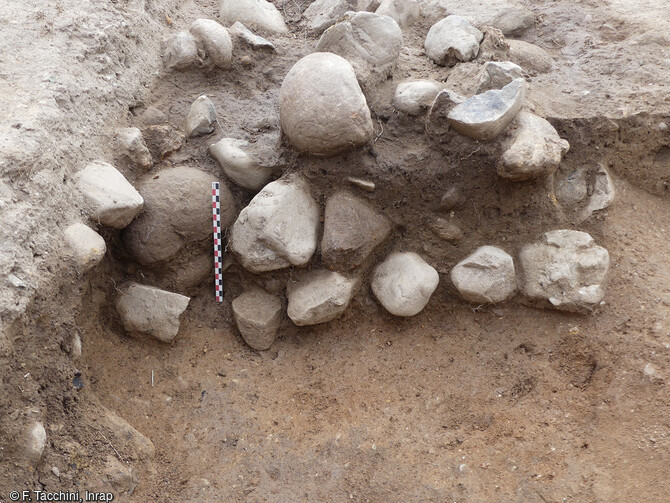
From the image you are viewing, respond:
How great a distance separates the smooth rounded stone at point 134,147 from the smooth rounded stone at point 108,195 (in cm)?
18

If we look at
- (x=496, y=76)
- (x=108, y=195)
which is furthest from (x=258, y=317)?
(x=496, y=76)

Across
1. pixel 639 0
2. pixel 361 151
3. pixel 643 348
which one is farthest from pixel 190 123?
pixel 639 0

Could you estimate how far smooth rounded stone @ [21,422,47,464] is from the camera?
2.52 metres

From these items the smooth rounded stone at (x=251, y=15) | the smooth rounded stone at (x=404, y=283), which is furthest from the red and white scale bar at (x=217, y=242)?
the smooth rounded stone at (x=251, y=15)

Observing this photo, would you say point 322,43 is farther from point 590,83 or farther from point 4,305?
point 4,305

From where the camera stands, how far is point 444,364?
11.3 feet

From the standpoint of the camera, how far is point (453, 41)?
3.84m

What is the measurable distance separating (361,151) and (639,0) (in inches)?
112

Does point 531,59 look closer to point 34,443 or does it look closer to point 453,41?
point 453,41

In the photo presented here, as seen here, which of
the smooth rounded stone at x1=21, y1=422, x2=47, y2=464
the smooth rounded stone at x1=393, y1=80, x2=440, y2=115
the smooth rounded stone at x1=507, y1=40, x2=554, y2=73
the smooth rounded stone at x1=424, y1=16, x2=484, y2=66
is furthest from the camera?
the smooth rounded stone at x1=507, y1=40, x2=554, y2=73

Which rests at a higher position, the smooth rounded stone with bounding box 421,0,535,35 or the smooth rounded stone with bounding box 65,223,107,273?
the smooth rounded stone with bounding box 421,0,535,35

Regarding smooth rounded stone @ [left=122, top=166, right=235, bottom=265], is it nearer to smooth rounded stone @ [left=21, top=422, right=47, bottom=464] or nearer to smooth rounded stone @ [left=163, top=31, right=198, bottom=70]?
smooth rounded stone @ [left=163, top=31, right=198, bottom=70]

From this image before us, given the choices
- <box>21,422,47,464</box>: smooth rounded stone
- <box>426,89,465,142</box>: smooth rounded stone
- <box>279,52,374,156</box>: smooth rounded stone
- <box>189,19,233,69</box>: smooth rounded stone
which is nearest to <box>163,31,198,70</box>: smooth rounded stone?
<box>189,19,233,69</box>: smooth rounded stone

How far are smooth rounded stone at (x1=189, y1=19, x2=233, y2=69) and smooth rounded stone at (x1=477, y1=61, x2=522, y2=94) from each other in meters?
1.66
